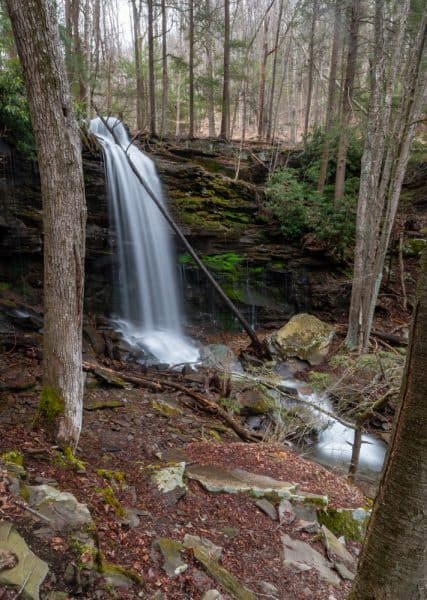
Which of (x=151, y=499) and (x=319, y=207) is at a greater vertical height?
(x=319, y=207)

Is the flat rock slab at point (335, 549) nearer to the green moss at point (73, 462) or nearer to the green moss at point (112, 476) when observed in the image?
the green moss at point (112, 476)

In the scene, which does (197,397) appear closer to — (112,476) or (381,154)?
(112,476)

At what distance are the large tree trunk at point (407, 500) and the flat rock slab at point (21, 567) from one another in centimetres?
154

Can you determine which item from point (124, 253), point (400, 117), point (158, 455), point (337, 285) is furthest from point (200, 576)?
point (337, 285)

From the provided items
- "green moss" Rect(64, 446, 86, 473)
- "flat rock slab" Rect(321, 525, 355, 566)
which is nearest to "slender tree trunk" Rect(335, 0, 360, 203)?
"flat rock slab" Rect(321, 525, 355, 566)

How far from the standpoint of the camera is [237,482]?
3762mm

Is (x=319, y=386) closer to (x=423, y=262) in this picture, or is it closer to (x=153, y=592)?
(x=153, y=592)

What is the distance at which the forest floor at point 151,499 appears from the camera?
223 centimetres

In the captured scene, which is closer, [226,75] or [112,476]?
[112,476]

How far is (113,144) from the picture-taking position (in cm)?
1174

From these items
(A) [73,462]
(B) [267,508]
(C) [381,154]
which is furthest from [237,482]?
(C) [381,154]

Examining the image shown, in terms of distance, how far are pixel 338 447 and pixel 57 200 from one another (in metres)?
6.20

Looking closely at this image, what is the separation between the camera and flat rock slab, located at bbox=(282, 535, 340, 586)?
2.86 metres

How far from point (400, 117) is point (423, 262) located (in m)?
7.36
